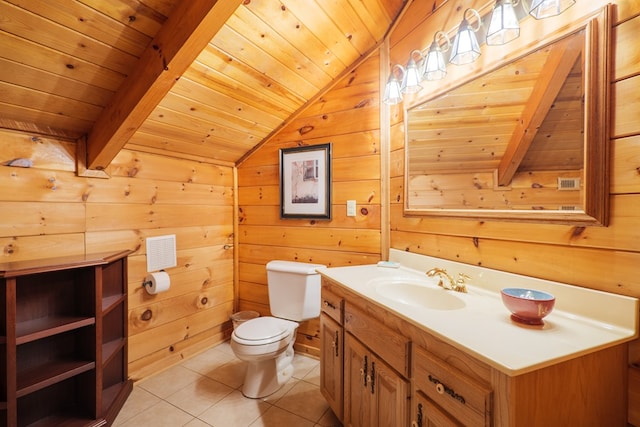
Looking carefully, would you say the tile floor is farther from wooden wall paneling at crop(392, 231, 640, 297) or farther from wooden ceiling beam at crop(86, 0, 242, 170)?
wooden ceiling beam at crop(86, 0, 242, 170)

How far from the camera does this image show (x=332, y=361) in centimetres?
155

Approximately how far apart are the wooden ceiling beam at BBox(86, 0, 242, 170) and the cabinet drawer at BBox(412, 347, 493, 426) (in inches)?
56.8

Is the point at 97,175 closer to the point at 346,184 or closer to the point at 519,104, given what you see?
the point at 346,184

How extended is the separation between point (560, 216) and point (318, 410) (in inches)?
64.1

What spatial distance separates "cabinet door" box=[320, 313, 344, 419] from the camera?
146 cm

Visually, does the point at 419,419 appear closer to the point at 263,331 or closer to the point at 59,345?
the point at 263,331

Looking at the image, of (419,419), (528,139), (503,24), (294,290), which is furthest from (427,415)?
(503,24)

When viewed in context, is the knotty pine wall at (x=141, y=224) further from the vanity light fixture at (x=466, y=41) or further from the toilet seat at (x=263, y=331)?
the vanity light fixture at (x=466, y=41)

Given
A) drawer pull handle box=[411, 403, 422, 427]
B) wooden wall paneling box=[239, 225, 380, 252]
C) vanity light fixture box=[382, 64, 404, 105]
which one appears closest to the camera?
drawer pull handle box=[411, 403, 422, 427]

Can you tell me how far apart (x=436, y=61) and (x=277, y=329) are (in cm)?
183

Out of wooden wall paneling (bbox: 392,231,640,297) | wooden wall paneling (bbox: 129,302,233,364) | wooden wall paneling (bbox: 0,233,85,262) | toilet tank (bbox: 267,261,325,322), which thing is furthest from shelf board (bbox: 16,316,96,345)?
wooden wall paneling (bbox: 392,231,640,297)

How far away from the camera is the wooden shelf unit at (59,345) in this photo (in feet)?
4.27

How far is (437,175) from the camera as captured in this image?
1.59 meters

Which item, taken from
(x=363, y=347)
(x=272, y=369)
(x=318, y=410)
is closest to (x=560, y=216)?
(x=363, y=347)
